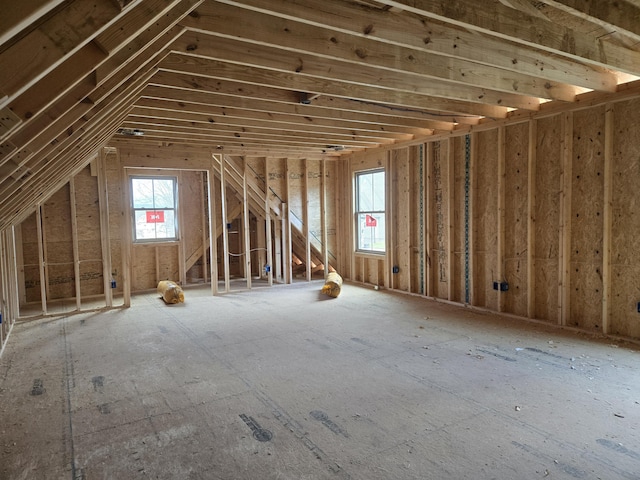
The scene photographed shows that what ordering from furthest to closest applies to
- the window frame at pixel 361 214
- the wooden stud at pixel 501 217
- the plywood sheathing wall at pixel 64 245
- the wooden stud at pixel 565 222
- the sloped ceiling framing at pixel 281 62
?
the window frame at pixel 361 214, the plywood sheathing wall at pixel 64 245, the wooden stud at pixel 501 217, the wooden stud at pixel 565 222, the sloped ceiling framing at pixel 281 62

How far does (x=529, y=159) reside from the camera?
4.81 m

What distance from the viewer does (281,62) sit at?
311cm

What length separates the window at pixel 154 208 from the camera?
293 inches

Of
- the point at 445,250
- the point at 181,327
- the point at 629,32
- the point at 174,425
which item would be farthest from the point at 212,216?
the point at 629,32

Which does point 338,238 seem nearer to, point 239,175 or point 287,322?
point 239,175

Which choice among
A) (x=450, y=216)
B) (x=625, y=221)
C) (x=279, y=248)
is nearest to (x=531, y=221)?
(x=625, y=221)

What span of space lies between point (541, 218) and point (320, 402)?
350 cm

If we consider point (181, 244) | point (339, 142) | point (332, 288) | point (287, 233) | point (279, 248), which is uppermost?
point (339, 142)

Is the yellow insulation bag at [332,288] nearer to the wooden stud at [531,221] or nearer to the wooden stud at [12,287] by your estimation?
the wooden stud at [531,221]

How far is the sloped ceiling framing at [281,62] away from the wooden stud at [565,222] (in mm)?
324

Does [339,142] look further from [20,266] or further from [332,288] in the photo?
[20,266]

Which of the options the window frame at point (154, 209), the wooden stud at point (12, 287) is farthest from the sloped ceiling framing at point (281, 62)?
the window frame at point (154, 209)

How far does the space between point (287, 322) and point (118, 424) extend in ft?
8.47

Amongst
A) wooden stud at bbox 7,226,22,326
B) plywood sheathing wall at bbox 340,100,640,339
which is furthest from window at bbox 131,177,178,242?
plywood sheathing wall at bbox 340,100,640,339
